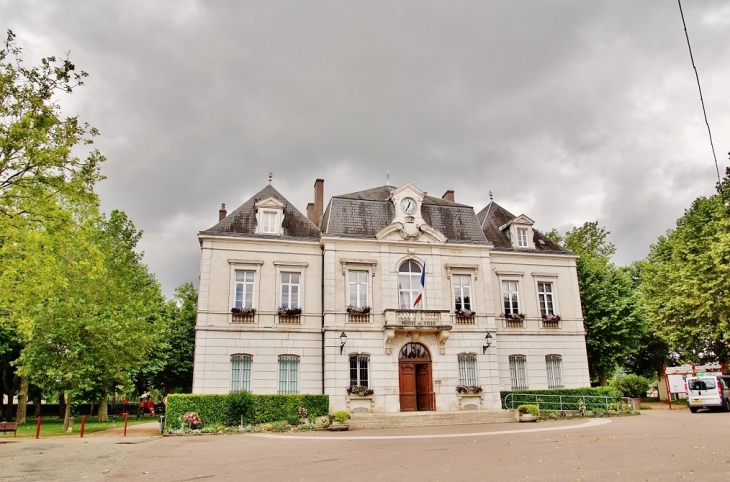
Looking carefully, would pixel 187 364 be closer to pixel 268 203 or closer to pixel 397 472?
pixel 268 203

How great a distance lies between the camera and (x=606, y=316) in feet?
109

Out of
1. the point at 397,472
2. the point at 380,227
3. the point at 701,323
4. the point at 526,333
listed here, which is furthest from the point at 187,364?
the point at 701,323

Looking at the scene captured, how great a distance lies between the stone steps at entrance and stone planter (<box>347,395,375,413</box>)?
388mm

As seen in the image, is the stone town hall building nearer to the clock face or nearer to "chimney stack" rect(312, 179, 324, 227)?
the clock face

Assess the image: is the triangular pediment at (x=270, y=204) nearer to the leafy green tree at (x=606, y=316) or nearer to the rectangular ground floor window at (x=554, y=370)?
the rectangular ground floor window at (x=554, y=370)

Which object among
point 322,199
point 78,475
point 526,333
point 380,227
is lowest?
point 78,475

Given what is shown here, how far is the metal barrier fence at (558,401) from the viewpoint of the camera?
84.4 feet

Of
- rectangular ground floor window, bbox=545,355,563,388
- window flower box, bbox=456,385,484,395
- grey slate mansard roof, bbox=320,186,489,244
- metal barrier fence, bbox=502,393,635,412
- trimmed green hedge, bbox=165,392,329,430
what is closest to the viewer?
trimmed green hedge, bbox=165,392,329,430

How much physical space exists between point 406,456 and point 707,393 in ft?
68.5

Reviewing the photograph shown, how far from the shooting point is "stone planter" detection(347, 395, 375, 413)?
23.9 m

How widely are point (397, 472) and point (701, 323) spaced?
84.5 feet

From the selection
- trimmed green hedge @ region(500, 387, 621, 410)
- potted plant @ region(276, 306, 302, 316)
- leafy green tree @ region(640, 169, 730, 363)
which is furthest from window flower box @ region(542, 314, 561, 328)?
potted plant @ region(276, 306, 302, 316)

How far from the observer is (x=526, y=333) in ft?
91.9

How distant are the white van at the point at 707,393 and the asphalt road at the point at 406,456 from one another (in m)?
7.90
